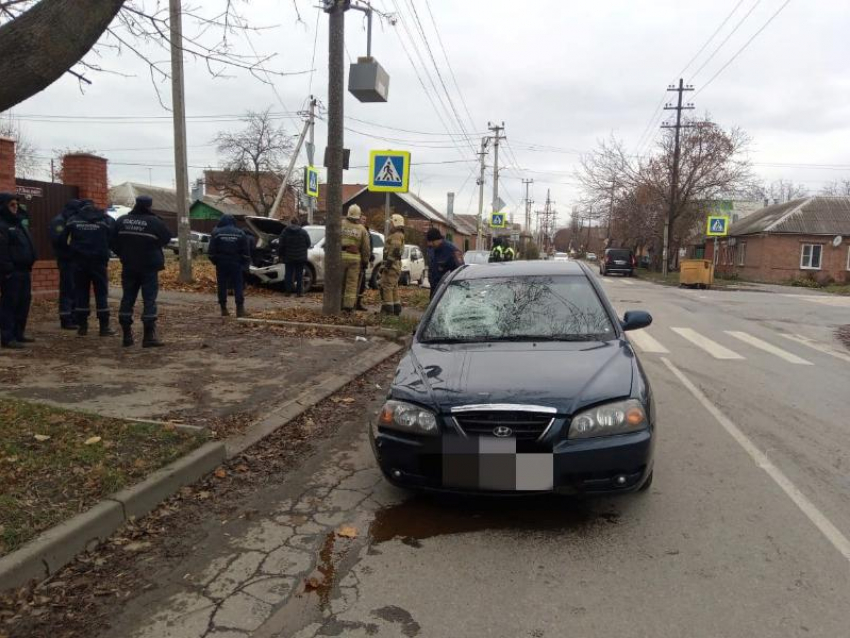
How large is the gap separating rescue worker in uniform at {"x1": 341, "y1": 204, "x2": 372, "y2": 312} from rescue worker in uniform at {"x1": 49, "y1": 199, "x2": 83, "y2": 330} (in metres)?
4.09

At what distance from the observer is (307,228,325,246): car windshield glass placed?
15.6 meters

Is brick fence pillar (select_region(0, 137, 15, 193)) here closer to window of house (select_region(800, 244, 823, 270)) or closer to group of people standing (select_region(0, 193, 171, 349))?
group of people standing (select_region(0, 193, 171, 349))

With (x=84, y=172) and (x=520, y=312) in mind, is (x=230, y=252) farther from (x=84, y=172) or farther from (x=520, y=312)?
(x=520, y=312)

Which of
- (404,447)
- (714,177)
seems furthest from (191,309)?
(714,177)

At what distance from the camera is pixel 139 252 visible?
25.6 feet

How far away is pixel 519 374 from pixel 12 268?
640 centimetres

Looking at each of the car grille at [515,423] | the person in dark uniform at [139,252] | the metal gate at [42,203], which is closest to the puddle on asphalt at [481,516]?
the car grille at [515,423]

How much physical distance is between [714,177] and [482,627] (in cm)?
4539

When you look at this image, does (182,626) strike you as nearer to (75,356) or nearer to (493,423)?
(493,423)

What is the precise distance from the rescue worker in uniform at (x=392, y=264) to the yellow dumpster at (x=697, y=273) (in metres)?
21.5

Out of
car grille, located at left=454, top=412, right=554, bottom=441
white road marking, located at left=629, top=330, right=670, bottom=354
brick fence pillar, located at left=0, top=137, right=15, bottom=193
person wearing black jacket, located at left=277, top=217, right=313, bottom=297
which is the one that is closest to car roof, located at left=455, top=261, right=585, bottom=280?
car grille, located at left=454, top=412, right=554, bottom=441

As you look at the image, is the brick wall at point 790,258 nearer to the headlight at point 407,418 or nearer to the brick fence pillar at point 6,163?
the brick fence pillar at point 6,163

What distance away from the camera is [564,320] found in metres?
4.83

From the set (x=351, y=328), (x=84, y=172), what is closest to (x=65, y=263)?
(x=84, y=172)
